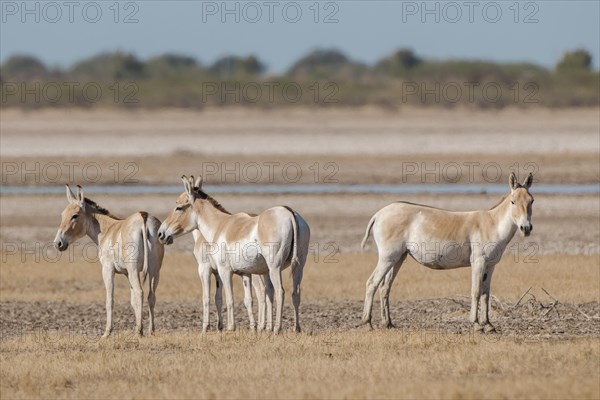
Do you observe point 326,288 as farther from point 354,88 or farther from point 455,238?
point 354,88

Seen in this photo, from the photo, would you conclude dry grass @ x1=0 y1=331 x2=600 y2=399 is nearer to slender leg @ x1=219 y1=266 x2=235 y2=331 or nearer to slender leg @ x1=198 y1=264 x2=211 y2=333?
slender leg @ x1=219 y1=266 x2=235 y2=331

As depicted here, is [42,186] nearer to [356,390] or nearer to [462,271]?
[462,271]

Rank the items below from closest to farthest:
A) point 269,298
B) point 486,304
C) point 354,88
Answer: point 486,304
point 269,298
point 354,88

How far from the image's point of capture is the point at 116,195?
3859 cm

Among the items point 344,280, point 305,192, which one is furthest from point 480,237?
point 305,192

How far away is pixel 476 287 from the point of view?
19297 mm

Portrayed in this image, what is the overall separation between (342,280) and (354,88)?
50627 millimetres

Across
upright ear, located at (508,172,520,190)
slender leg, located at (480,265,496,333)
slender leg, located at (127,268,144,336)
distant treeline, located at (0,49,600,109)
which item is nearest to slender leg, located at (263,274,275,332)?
slender leg, located at (127,268,144,336)

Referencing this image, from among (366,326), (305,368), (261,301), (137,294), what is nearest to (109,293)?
(137,294)

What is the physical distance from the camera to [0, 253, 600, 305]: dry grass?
959 inches

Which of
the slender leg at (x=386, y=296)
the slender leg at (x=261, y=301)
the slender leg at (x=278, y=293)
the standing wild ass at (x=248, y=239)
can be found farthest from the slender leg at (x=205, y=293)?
the slender leg at (x=386, y=296)

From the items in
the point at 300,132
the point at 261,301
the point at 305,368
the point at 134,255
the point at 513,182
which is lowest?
the point at 305,368

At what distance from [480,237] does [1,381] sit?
287 inches

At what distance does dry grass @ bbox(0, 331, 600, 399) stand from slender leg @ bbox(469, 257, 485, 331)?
981 millimetres
